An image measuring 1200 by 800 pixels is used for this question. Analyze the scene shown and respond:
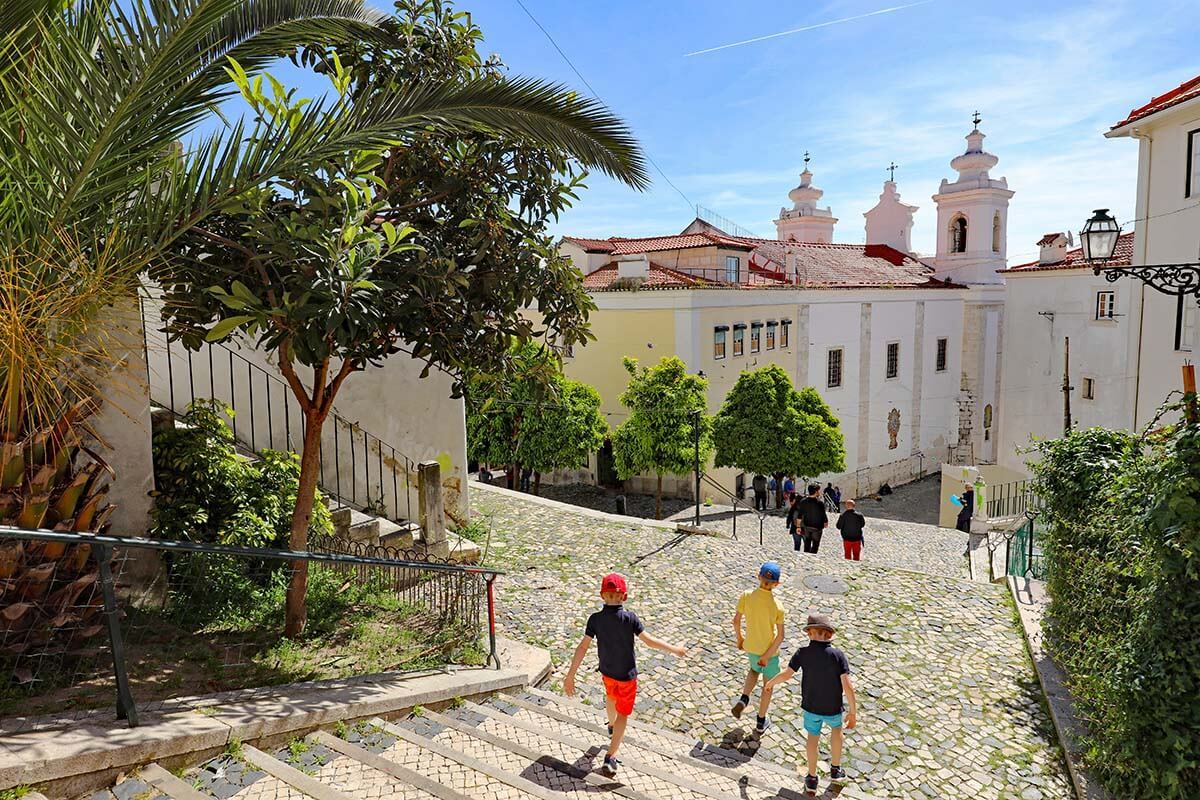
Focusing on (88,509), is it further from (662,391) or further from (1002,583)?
(662,391)

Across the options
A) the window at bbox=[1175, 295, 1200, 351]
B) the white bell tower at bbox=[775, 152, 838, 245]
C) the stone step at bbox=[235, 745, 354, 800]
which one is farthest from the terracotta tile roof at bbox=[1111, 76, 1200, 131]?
the white bell tower at bbox=[775, 152, 838, 245]

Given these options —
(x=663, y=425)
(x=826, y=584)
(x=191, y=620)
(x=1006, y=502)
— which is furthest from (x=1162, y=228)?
(x=191, y=620)

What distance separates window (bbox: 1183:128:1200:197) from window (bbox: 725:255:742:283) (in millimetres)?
15121

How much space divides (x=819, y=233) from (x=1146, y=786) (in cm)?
4253

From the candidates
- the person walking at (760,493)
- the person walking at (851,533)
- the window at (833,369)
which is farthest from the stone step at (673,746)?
the window at (833,369)

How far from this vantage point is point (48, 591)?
4266mm

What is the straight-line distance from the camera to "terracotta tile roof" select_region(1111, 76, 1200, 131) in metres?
14.4

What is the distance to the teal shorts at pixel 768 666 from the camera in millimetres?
5953

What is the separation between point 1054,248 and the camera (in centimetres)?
2919

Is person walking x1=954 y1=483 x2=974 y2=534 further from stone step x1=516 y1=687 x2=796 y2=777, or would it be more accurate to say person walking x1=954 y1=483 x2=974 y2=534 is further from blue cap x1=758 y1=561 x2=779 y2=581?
stone step x1=516 y1=687 x2=796 y2=777

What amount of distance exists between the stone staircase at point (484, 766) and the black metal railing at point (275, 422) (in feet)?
13.1

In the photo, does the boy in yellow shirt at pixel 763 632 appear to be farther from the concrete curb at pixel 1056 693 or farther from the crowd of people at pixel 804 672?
the concrete curb at pixel 1056 693

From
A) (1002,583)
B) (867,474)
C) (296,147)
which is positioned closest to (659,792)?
(296,147)

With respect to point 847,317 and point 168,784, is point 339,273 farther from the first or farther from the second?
point 847,317
